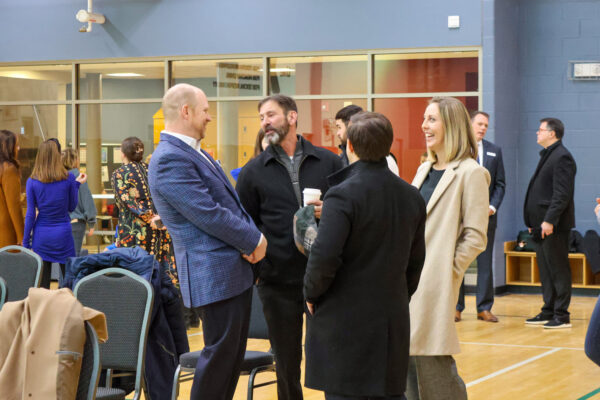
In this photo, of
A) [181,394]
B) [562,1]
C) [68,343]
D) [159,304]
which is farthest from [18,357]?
[562,1]

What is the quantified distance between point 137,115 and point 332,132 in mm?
2794

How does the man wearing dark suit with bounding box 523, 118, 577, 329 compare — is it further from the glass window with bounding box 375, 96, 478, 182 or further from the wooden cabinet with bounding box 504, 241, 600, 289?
the glass window with bounding box 375, 96, 478, 182

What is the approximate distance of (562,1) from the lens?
35.8ft

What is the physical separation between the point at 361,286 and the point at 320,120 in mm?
8161

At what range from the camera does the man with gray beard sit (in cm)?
445

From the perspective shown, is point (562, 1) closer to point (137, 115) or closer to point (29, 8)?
point (137, 115)

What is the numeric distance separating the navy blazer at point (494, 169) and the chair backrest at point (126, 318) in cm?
527

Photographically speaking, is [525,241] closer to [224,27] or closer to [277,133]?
[224,27]

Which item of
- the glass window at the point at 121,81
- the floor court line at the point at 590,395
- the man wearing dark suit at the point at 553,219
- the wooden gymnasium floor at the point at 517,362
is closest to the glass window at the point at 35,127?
the glass window at the point at 121,81

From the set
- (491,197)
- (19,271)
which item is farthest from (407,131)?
(19,271)

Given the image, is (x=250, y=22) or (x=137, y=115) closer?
(x=250, y=22)

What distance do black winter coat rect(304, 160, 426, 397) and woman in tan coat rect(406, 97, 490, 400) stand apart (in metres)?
0.59

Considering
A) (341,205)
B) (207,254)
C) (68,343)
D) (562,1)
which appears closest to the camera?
(68,343)

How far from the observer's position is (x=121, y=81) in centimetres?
1239
